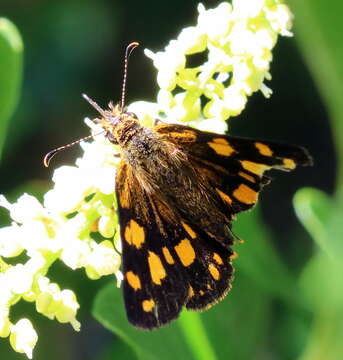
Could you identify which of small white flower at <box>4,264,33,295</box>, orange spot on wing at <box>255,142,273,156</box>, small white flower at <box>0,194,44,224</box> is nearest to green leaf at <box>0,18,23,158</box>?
small white flower at <box>0,194,44,224</box>

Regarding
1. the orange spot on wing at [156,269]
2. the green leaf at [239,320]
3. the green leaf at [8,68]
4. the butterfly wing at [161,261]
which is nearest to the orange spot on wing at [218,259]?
the butterfly wing at [161,261]

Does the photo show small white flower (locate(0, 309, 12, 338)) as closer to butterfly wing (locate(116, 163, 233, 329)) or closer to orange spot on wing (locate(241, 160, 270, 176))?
butterfly wing (locate(116, 163, 233, 329))

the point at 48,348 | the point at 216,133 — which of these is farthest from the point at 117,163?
the point at 48,348

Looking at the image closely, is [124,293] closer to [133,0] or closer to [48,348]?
[48,348]

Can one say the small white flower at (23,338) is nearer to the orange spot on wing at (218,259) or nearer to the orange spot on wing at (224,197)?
the orange spot on wing at (218,259)

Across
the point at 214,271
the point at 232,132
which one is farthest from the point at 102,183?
the point at 232,132

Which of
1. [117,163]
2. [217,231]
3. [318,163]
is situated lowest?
[217,231]
